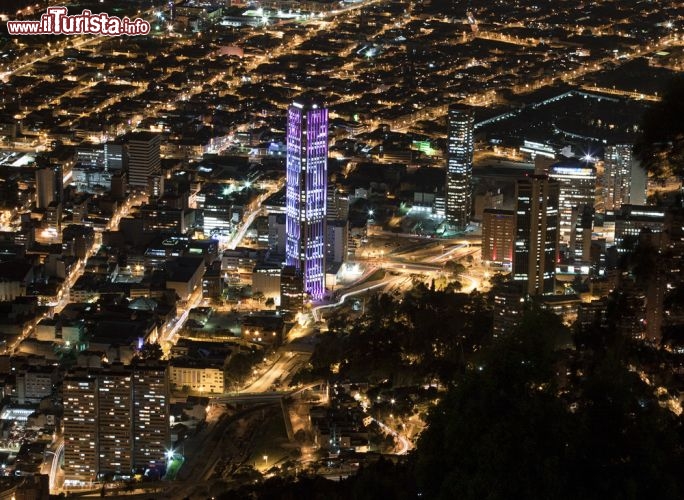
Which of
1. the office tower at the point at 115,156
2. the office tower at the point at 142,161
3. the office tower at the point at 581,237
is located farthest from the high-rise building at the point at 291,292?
the office tower at the point at 115,156

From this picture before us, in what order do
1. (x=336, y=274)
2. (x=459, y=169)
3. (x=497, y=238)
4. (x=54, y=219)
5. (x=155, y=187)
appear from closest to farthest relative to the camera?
(x=336, y=274) → (x=497, y=238) → (x=54, y=219) → (x=459, y=169) → (x=155, y=187)

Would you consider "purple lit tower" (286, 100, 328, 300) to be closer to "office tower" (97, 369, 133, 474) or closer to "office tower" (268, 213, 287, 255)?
"office tower" (268, 213, 287, 255)

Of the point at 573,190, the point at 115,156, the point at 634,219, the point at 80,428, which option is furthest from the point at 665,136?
the point at 115,156

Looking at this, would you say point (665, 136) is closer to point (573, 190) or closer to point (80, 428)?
point (80, 428)

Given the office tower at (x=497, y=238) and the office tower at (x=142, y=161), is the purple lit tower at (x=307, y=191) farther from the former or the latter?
the office tower at (x=142, y=161)

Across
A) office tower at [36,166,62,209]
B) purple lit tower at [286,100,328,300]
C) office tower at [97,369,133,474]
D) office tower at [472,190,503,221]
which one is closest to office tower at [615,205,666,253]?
office tower at [472,190,503,221]

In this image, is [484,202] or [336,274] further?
[484,202]
